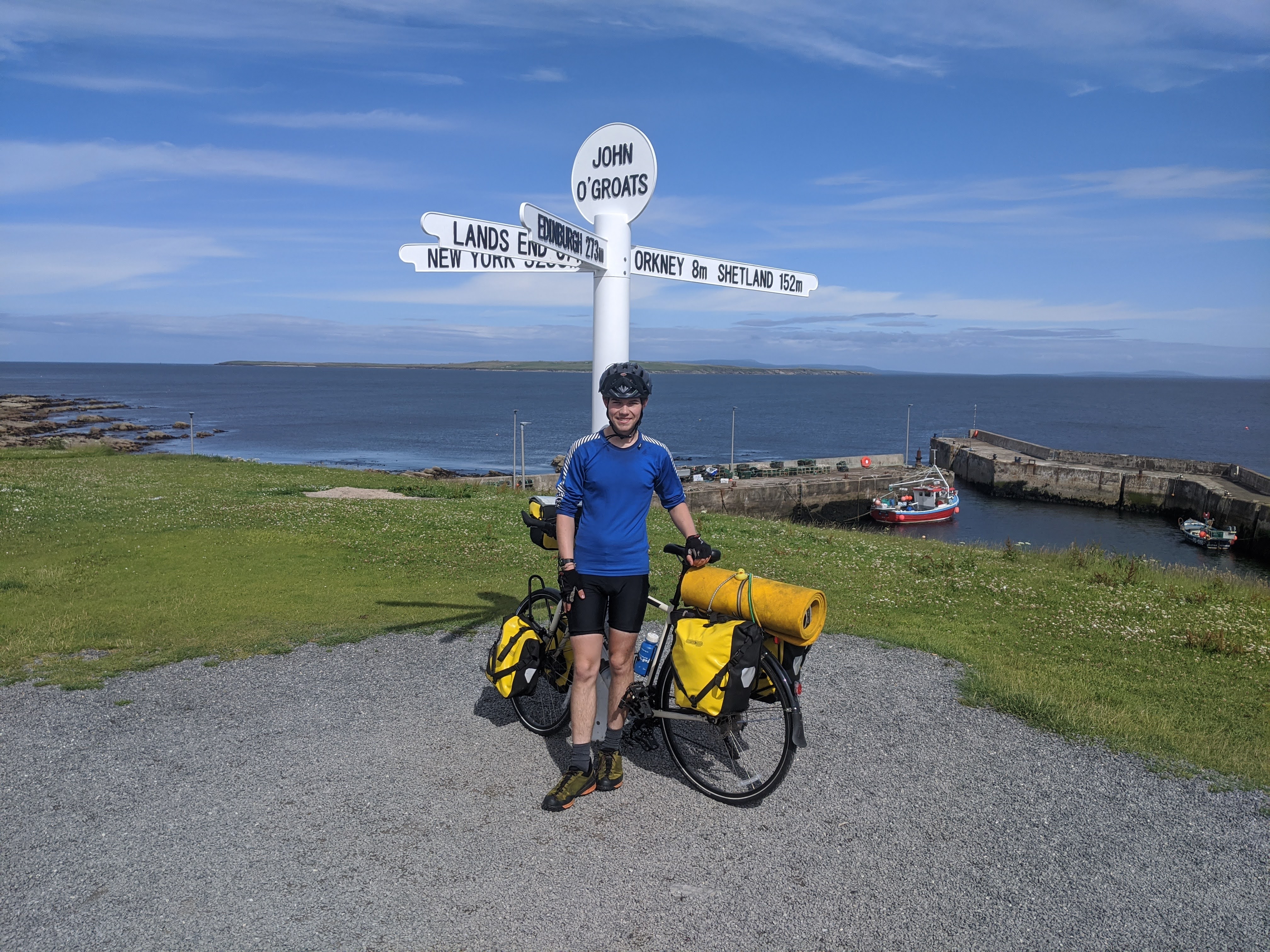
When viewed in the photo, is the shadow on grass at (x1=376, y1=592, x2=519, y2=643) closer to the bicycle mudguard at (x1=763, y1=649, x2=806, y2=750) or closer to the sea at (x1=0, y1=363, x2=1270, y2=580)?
the bicycle mudguard at (x1=763, y1=649, x2=806, y2=750)

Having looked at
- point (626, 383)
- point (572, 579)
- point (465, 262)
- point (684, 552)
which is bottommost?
point (572, 579)

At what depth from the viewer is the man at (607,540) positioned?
470cm

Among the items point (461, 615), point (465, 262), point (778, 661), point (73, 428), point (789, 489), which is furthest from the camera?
point (73, 428)

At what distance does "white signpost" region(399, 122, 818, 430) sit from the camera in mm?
5465

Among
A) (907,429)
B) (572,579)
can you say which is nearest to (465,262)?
(572,579)

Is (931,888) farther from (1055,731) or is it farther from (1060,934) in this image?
(1055,731)

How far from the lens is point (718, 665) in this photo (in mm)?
4512

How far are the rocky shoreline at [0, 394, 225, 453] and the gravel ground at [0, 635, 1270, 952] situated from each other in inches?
1850

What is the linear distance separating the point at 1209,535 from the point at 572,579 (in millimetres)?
53845

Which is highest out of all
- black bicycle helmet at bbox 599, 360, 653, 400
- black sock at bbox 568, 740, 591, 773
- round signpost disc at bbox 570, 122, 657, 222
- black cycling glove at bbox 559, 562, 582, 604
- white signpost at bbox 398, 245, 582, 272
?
round signpost disc at bbox 570, 122, 657, 222

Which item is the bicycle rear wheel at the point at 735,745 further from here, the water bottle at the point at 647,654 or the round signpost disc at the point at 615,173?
the round signpost disc at the point at 615,173

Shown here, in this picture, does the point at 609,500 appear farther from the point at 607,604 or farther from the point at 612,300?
the point at 612,300

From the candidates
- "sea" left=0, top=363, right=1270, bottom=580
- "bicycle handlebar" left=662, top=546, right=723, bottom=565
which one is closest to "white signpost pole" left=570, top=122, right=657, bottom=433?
"bicycle handlebar" left=662, top=546, right=723, bottom=565

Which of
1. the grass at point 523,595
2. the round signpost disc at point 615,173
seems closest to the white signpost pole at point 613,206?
the round signpost disc at point 615,173
